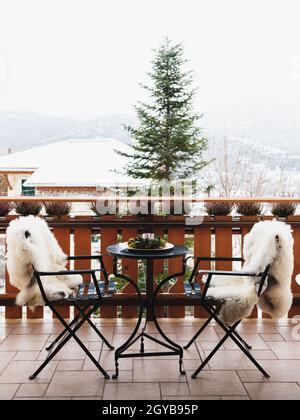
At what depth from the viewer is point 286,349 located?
2.93 metres

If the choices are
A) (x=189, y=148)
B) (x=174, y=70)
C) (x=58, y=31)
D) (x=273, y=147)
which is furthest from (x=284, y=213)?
(x=58, y=31)

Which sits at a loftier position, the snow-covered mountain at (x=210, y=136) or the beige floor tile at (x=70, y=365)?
the snow-covered mountain at (x=210, y=136)

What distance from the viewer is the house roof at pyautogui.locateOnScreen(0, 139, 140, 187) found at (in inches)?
531

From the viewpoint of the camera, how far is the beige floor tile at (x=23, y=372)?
97.9 inches

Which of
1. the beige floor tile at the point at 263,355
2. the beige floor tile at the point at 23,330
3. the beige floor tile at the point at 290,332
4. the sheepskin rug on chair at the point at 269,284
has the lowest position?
the beige floor tile at the point at 263,355

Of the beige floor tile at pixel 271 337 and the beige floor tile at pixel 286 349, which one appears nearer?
the beige floor tile at pixel 286 349

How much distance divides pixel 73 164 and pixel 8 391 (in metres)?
12.3

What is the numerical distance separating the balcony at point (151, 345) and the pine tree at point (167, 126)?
12.7 metres

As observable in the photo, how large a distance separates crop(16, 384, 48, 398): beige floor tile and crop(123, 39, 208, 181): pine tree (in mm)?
14371

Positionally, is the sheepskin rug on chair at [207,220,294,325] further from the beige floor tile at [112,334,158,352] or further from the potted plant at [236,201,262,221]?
the potted plant at [236,201,262,221]

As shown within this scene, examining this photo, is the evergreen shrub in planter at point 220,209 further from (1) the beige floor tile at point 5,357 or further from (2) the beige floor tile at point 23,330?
(1) the beige floor tile at point 5,357

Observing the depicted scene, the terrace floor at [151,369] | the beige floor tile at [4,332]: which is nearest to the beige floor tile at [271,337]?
the terrace floor at [151,369]

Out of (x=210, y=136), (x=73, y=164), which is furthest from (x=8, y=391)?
(x=210, y=136)

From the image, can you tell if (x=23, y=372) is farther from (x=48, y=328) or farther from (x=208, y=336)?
(x=208, y=336)
